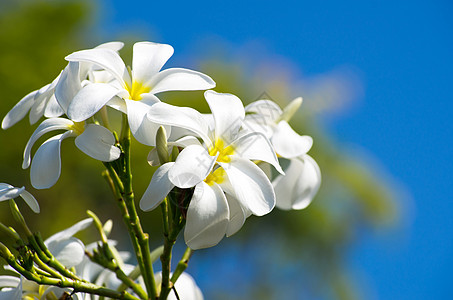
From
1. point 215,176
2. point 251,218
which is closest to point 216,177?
point 215,176

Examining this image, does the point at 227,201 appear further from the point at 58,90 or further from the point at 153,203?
the point at 58,90

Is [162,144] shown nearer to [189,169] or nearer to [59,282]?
[189,169]

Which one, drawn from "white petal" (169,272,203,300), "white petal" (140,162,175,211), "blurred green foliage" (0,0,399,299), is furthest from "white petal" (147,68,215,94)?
"blurred green foliage" (0,0,399,299)

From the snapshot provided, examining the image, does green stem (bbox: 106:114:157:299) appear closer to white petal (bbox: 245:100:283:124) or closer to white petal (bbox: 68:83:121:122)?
white petal (bbox: 68:83:121:122)

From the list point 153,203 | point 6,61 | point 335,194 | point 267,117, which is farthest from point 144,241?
point 335,194

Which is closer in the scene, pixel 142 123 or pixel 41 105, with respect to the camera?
pixel 142 123

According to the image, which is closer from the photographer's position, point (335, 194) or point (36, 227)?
point (36, 227)

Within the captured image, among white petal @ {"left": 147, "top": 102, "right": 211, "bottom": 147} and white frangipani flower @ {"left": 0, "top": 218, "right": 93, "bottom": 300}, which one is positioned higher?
white petal @ {"left": 147, "top": 102, "right": 211, "bottom": 147}

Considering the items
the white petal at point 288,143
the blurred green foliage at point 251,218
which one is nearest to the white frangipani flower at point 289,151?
the white petal at point 288,143
